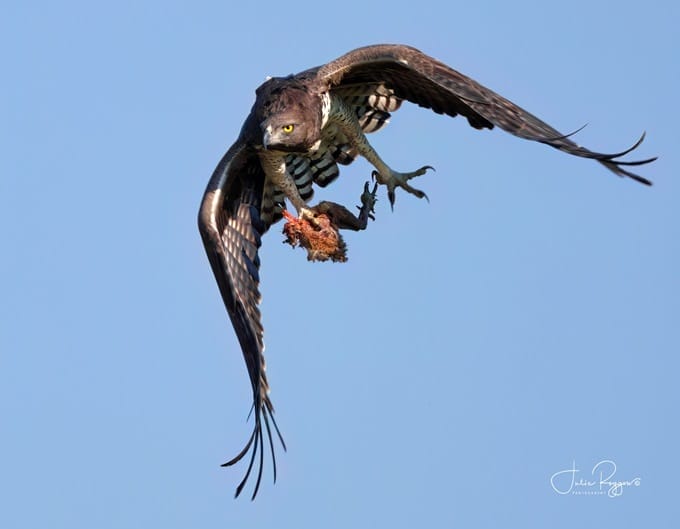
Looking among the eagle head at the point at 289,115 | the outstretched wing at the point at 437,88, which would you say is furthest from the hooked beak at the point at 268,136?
the outstretched wing at the point at 437,88

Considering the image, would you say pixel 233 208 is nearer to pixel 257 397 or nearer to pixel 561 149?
pixel 257 397

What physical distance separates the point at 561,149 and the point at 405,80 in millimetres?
1966

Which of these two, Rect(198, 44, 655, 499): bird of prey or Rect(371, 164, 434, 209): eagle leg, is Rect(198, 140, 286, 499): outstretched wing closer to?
Rect(198, 44, 655, 499): bird of prey

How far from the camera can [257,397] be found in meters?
13.1

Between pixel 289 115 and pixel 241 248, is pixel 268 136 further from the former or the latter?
pixel 241 248

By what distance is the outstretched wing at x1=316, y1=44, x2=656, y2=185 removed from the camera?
1190cm

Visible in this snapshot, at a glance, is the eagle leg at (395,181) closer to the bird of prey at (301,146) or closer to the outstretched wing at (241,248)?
the bird of prey at (301,146)

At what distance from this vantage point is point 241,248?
44.8 ft

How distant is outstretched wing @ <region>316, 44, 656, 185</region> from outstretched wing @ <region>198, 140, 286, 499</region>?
3.70 ft

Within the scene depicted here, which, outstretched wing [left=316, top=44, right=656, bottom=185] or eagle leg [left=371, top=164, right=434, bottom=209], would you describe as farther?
eagle leg [left=371, top=164, right=434, bottom=209]

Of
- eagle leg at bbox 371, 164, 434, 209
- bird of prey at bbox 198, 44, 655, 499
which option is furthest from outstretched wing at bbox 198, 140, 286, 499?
eagle leg at bbox 371, 164, 434, 209

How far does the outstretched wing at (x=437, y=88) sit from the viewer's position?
1190 cm

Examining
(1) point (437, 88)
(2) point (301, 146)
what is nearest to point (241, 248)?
(2) point (301, 146)

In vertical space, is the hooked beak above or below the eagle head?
below
